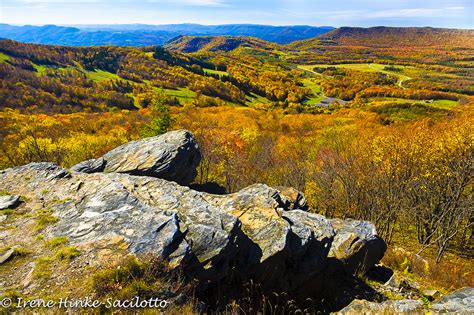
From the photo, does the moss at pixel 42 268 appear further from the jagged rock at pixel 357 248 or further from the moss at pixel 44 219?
the jagged rock at pixel 357 248

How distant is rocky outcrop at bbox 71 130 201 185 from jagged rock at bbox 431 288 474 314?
17180 millimetres

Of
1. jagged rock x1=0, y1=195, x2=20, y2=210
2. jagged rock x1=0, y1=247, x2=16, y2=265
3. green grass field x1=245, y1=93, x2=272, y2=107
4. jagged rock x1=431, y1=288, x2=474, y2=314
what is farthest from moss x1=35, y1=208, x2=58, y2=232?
green grass field x1=245, y1=93, x2=272, y2=107

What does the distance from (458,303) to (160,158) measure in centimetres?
1836

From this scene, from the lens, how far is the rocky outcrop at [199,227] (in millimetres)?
10477

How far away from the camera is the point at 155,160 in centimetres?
2127

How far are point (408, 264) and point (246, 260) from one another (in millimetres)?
13293

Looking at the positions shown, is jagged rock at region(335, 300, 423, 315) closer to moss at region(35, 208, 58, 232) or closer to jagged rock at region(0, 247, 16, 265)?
jagged rock at region(0, 247, 16, 265)

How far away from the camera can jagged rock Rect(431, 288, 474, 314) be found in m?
9.59

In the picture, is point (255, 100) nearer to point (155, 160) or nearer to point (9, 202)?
point (155, 160)

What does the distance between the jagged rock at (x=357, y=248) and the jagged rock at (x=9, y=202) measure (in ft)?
52.5

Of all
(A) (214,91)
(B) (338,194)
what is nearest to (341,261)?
(B) (338,194)

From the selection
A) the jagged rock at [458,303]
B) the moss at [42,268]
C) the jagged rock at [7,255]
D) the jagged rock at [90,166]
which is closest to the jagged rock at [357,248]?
the jagged rock at [458,303]

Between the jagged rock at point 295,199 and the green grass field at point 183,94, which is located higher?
the jagged rock at point 295,199

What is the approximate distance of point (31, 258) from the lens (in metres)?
9.85
